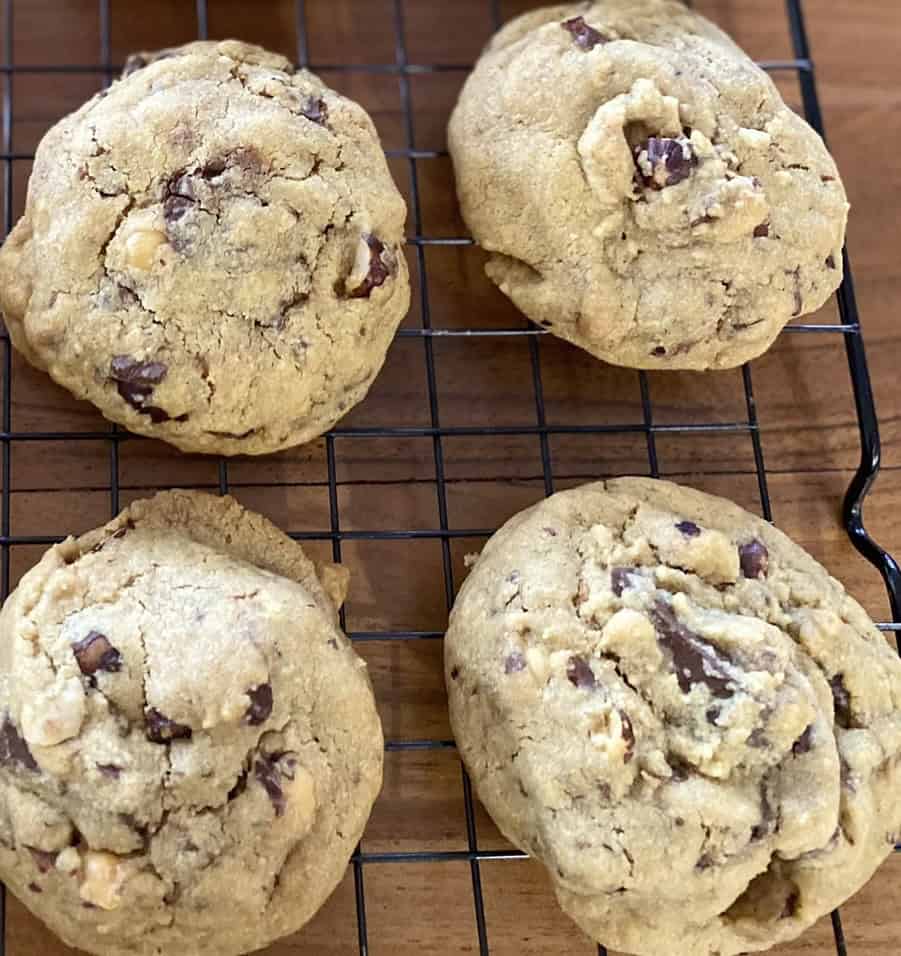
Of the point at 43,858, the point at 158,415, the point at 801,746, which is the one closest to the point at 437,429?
the point at 158,415

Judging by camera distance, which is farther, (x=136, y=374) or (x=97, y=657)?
(x=136, y=374)

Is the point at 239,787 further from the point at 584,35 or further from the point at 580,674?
the point at 584,35

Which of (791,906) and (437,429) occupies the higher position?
(437,429)

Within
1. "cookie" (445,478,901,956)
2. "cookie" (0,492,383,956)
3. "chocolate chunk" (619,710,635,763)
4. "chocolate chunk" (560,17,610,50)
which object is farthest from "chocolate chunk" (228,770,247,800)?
"chocolate chunk" (560,17,610,50)

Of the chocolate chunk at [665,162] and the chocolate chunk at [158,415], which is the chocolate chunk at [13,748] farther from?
the chocolate chunk at [665,162]

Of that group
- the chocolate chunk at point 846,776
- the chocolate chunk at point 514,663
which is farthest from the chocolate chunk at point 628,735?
the chocolate chunk at point 846,776

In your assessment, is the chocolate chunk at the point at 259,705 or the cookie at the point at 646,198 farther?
the cookie at the point at 646,198

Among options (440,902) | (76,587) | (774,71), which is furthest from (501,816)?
(774,71)

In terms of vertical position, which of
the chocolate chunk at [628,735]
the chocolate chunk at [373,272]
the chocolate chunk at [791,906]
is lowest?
the chocolate chunk at [791,906]
